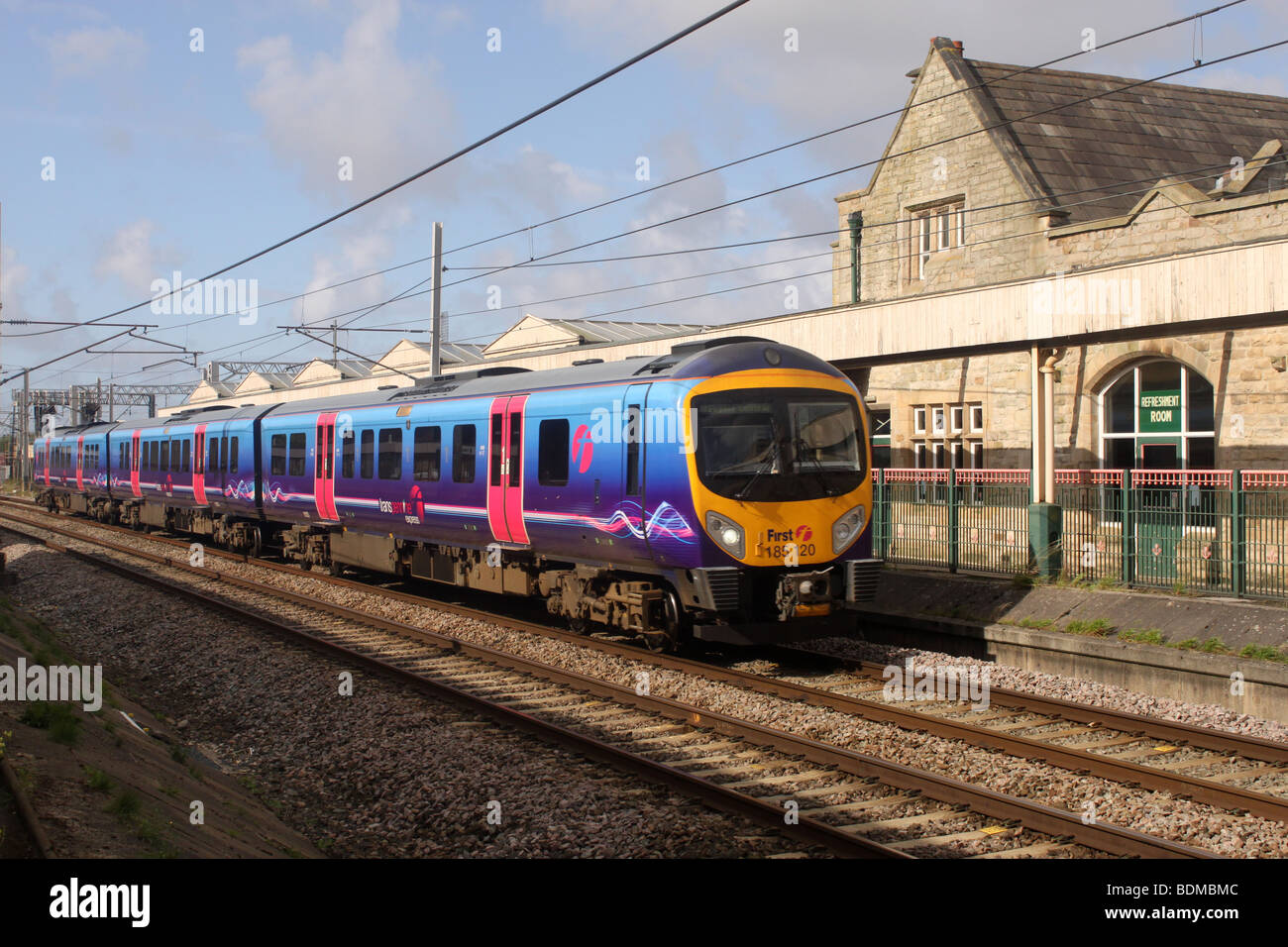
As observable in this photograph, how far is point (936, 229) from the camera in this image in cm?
2438

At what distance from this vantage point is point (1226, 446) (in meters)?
17.6

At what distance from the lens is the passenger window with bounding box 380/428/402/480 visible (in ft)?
57.2

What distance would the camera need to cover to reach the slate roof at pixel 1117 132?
23.2 m

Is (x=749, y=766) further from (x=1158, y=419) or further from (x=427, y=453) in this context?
(x=1158, y=419)

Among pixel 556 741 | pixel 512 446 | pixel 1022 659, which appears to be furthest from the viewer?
pixel 512 446

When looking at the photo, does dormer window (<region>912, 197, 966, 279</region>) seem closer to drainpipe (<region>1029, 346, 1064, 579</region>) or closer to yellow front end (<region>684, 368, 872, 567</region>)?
drainpipe (<region>1029, 346, 1064, 579</region>)

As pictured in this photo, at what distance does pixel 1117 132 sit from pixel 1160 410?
9656 mm

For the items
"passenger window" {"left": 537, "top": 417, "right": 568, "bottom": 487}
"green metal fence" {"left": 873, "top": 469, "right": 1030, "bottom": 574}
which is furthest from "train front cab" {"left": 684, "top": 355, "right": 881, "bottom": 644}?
"green metal fence" {"left": 873, "top": 469, "right": 1030, "bottom": 574}

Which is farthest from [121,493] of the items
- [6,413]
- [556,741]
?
[6,413]

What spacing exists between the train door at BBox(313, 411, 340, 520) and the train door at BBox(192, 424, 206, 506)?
7047 millimetres

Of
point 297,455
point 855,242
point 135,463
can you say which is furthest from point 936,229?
point 135,463

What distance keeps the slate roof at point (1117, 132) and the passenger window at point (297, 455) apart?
1583cm
